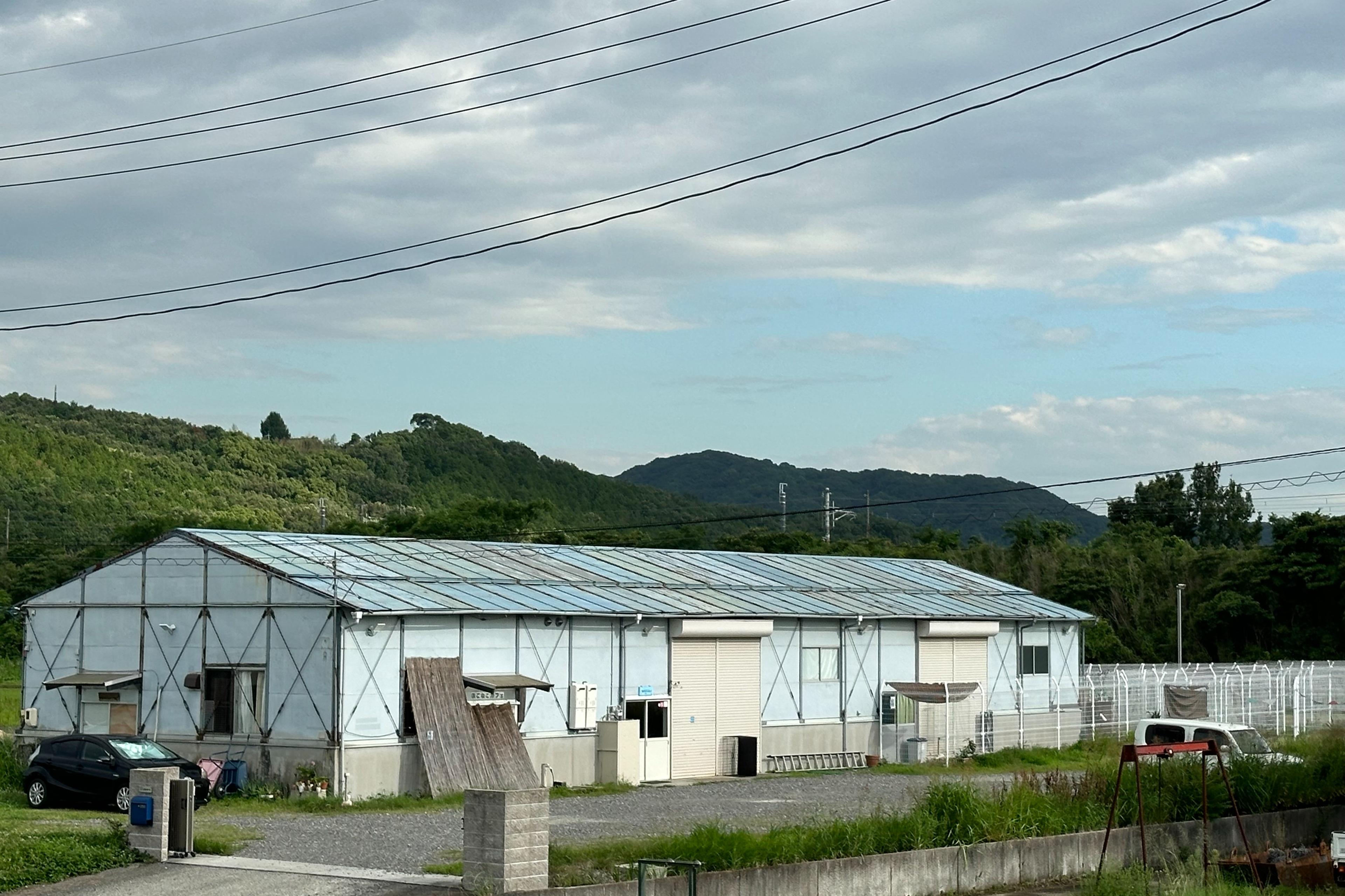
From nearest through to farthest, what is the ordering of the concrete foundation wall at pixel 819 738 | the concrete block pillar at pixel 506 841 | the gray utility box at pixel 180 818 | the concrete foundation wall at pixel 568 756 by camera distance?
the concrete block pillar at pixel 506 841, the gray utility box at pixel 180 818, the concrete foundation wall at pixel 568 756, the concrete foundation wall at pixel 819 738

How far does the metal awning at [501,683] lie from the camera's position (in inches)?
1303

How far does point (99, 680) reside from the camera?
34562 mm

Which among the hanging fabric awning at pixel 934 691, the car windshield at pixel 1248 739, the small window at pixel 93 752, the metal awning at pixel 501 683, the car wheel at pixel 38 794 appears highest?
the metal awning at pixel 501 683

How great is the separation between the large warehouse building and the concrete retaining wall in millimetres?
14340

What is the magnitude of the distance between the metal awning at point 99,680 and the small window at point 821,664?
55.8ft

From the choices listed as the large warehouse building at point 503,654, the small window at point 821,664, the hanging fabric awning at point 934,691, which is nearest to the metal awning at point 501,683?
the large warehouse building at point 503,654

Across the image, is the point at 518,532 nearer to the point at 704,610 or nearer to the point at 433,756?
the point at 704,610

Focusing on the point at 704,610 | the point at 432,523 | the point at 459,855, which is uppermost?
the point at 432,523

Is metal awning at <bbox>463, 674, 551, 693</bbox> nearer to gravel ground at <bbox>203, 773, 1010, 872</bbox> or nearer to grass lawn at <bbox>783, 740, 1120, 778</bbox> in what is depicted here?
gravel ground at <bbox>203, 773, 1010, 872</bbox>

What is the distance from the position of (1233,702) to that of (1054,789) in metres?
30.2

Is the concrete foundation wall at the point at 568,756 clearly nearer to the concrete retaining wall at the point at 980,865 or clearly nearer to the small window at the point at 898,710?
the small window at the point at 898,710

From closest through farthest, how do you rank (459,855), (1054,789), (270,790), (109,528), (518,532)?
(459,855)
(1054,789)
(270,790)
(518,532)
(109,528)

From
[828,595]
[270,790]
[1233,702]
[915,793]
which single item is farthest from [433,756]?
[1233,702]

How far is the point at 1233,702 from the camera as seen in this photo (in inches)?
2030
